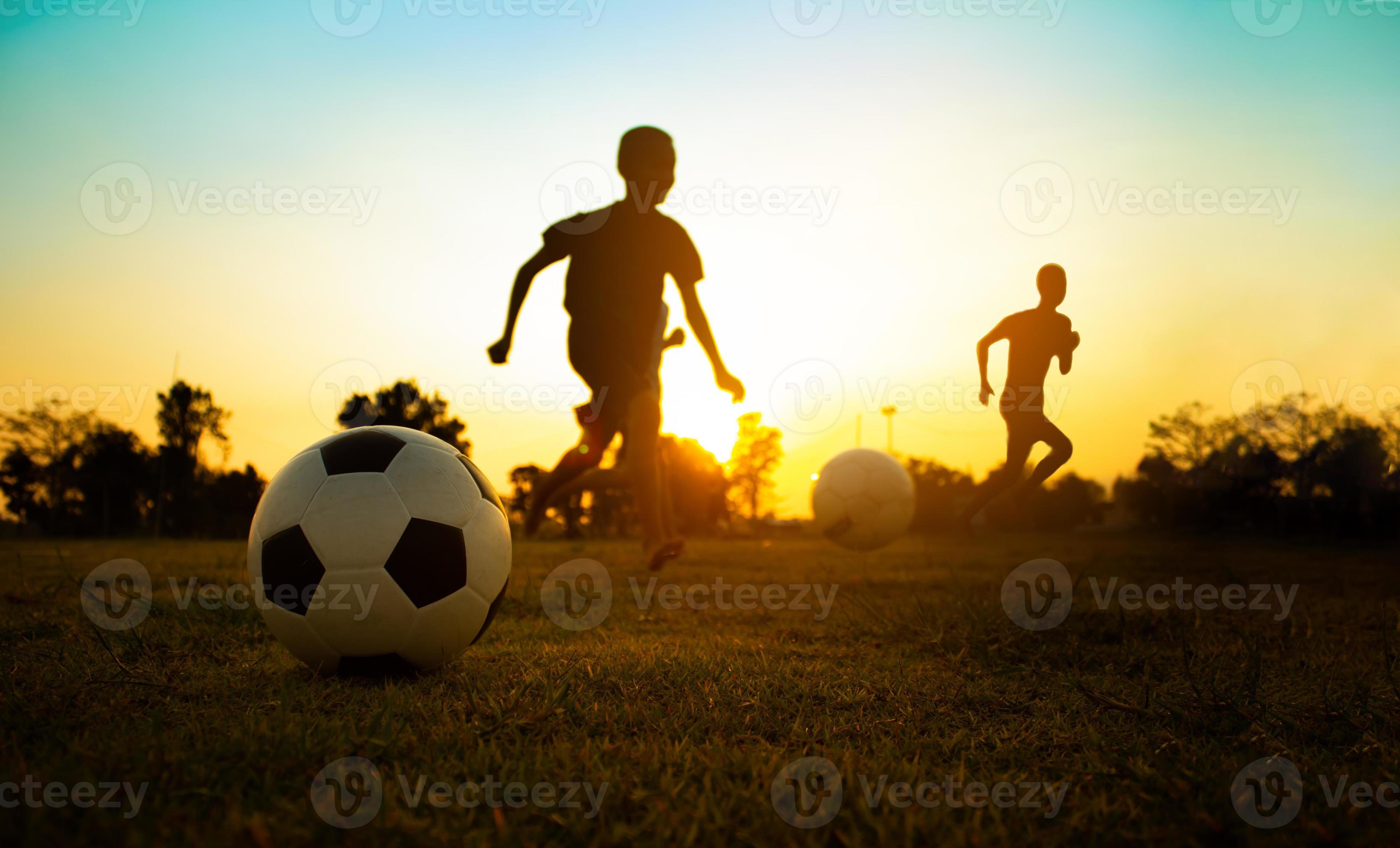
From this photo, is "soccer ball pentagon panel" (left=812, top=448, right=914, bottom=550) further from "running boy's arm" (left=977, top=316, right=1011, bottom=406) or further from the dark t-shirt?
"running boy's arm" (left=977, top=316, right=1011, bottom=406)

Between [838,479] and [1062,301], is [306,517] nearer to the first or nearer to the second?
[1062,301]

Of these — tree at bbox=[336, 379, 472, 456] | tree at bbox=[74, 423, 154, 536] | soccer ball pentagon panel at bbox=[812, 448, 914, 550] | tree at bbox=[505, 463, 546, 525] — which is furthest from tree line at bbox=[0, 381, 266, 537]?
soccer ball pentagon panel at bbox=[812, 448, 914, 550]

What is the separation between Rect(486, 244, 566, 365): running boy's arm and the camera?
4.60 metres

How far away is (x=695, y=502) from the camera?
30250 mm

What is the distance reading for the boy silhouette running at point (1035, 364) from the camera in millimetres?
3141

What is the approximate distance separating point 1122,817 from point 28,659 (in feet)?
11.6

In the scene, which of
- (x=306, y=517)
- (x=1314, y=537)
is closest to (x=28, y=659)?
(x=306, y=517)

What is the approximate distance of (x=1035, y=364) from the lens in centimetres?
321

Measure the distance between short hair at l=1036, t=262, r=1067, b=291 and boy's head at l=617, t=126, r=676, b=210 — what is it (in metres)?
2.60

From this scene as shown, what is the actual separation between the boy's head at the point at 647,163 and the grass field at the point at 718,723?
2.65m

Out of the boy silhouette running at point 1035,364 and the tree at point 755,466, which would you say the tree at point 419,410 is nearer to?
the tree at point 755,466

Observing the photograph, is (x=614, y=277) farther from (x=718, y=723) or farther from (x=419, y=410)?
(x=419, y=410)

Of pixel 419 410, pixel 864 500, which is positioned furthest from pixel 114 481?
pixel 864 500

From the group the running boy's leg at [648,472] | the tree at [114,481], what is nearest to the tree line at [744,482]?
the tree at [114,481]
